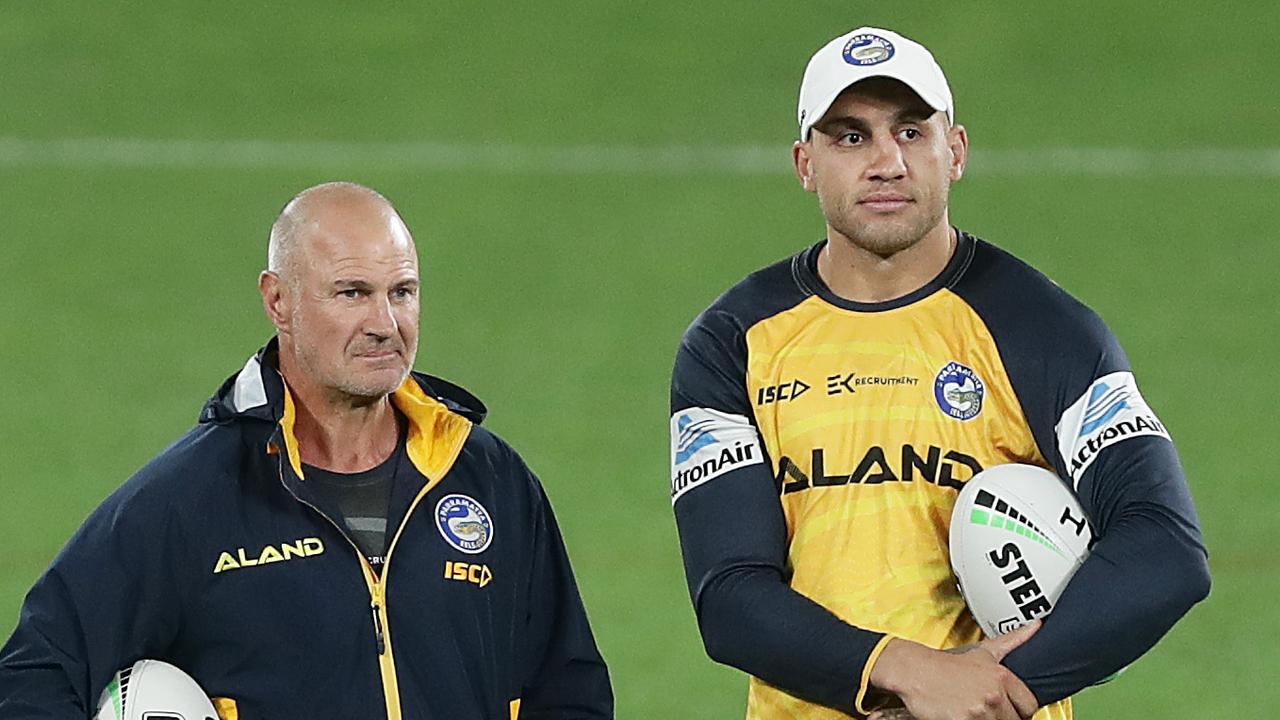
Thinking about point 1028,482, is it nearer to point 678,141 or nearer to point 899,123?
point 899,123

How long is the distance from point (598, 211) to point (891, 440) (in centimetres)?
914

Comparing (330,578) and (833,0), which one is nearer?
(330,578)

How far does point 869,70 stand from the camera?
5613 millimetres

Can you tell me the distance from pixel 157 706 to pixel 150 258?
29.5 ft

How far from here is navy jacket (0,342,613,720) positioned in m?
5.27

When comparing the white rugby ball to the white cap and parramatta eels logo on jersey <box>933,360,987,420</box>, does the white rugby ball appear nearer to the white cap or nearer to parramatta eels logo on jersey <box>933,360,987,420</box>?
parramatta eels logo on jersey <box>933,360,987,420</box>

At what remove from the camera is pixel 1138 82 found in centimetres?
1595

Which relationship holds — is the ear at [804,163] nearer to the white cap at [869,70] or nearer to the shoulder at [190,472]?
the white cap at [869,70]

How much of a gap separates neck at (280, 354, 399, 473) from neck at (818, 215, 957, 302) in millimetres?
1107

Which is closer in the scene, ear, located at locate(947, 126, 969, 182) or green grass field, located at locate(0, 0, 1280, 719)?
ear, located at locate(947, 126, 969, 182)

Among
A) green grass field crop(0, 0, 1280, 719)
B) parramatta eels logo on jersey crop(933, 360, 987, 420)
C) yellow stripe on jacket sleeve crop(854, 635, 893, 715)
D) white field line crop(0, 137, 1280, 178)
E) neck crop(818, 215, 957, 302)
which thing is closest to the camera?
yellow stripe on jacket sleeve crop(854, 635, 893, 715)

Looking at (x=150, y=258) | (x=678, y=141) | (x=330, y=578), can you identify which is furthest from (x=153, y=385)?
(x=330, y=578)

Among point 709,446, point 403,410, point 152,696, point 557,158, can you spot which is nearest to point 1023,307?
point 709,446

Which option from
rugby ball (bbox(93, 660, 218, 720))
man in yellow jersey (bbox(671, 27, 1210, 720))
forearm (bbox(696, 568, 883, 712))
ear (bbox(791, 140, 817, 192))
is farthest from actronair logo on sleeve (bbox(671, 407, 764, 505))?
rugby ball (bbox(93, 660, 218, 720))
